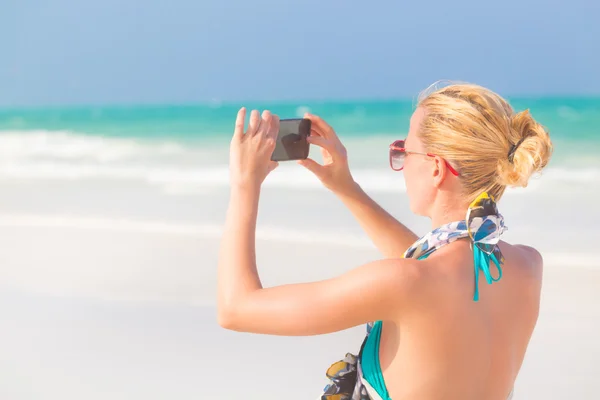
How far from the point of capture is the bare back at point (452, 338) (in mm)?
1716

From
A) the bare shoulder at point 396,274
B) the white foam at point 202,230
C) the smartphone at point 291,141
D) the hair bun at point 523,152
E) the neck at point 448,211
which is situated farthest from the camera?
the white foam at point 202,230

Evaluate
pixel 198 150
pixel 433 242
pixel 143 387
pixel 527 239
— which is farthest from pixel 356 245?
pixel 198 150

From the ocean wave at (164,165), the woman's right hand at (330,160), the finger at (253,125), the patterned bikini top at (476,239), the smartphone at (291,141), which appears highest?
the ocean wave at (164,165)

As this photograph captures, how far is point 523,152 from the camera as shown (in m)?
1.83

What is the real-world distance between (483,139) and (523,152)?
10cm

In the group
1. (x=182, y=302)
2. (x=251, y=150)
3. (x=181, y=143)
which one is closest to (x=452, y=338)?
(x=251, y=150)

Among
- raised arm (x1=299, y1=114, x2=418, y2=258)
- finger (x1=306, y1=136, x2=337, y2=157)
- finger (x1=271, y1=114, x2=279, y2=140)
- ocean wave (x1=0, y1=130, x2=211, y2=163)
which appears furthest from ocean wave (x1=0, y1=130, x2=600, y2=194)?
finger (x1=271, y1=114, x2=279, y2=140)

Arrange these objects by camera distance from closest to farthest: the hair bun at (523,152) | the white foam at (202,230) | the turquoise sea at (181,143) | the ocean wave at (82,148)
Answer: the hair bun at (523,152), the white foam at (202,230), the turquoise sea at (181,143), the ocean wave at (82,148)

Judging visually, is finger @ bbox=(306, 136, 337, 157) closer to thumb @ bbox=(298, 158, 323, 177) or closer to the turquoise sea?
thumb @ bbox=(298, 158, 323, 177)

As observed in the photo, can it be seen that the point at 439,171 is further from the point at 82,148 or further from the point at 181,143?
the point at 181,143

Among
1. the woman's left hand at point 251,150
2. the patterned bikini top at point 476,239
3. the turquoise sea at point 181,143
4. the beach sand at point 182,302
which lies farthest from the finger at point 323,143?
the turquoise sea at point 181,143

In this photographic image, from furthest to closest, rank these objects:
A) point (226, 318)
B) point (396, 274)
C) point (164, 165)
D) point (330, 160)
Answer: point (164, 165) → point (330, 160) → point (226, 318) → point (396, 274)

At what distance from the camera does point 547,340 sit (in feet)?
14.1

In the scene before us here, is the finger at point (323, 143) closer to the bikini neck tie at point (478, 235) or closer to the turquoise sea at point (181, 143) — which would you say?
the bikini neck tie at point (478, 235)
